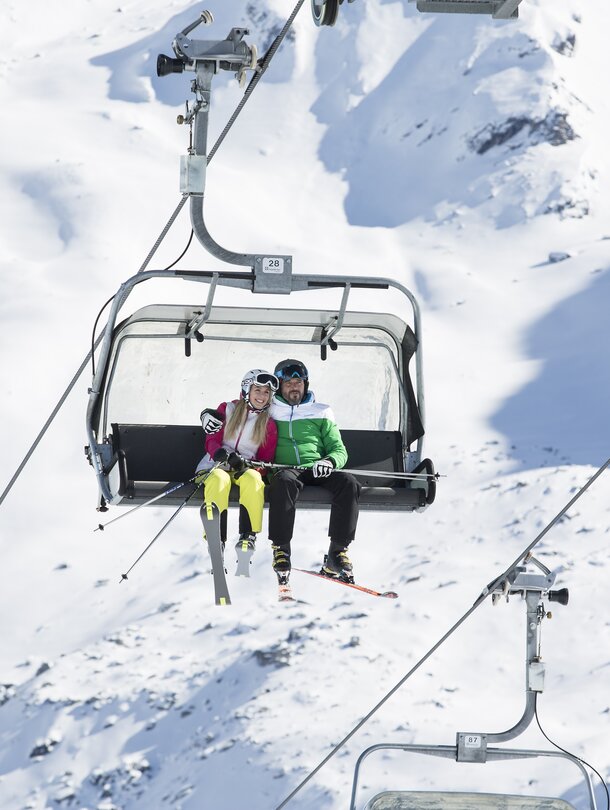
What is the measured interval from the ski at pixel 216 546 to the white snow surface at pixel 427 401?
39.5 m

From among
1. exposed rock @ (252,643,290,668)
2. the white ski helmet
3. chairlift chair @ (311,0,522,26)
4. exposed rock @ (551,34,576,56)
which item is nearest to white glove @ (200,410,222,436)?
the white ski helmet

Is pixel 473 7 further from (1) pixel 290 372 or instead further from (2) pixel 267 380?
(1) pixel 290 372

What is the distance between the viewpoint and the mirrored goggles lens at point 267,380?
383 inches

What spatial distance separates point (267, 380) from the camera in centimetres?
975

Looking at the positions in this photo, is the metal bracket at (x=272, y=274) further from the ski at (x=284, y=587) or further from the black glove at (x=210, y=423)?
the ski at (x=284, y=587)

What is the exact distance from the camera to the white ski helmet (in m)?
9.74

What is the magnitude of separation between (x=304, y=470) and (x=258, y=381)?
582 mm

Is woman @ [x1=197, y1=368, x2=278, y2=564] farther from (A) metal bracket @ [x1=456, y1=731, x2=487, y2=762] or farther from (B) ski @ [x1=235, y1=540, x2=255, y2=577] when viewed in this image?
(A) metal bracket @ [x1=456, y1=731, x2=487, y2=762]

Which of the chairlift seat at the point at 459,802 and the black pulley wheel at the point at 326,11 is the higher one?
the black pulley wheel at the point at 326,11

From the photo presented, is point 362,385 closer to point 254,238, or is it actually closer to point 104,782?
point 104,782

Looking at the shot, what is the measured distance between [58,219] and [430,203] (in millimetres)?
22868

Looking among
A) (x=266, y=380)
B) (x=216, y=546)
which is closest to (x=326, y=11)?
(x=266, y=380)

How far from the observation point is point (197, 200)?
8.96 metres

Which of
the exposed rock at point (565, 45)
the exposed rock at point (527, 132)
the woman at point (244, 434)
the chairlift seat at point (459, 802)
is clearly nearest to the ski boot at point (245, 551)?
the woman at point (244, 434)
